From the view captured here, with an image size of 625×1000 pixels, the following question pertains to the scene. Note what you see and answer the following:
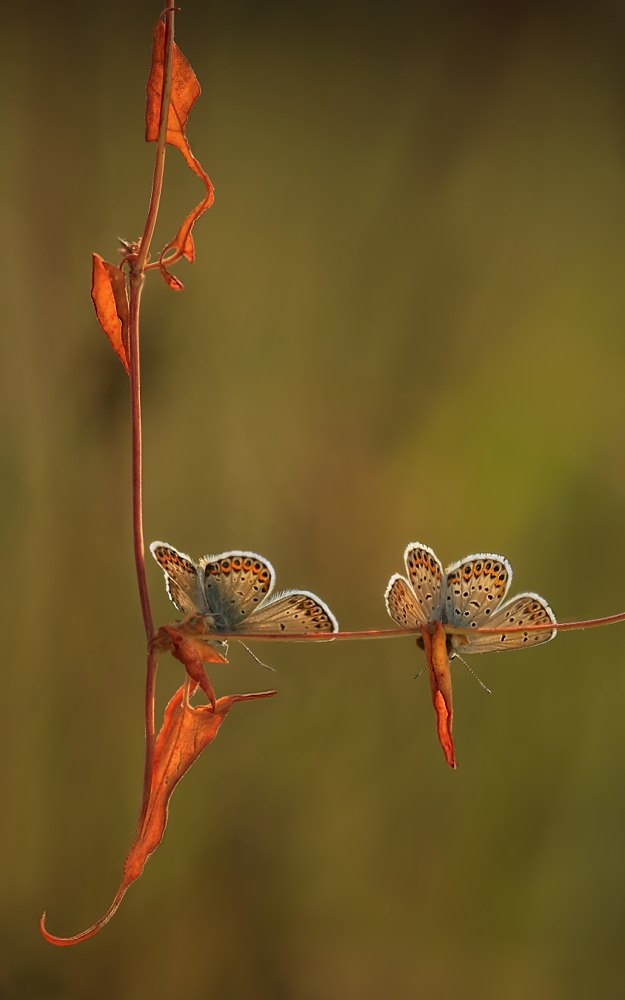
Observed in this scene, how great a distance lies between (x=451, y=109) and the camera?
1065mm

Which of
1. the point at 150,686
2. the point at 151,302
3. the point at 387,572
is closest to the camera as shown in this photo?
the point at 150,686

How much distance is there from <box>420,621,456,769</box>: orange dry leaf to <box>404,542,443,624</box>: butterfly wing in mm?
44

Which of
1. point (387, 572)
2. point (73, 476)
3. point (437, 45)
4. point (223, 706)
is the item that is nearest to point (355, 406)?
point (387, 572)

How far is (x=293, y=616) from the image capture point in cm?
34

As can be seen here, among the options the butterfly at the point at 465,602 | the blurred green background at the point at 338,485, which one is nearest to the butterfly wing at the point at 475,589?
the butterfly at the point at 465,602

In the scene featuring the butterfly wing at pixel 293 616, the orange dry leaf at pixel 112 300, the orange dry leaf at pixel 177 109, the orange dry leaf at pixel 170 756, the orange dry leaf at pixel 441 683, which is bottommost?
the orange dry leaf at pixel 170 756

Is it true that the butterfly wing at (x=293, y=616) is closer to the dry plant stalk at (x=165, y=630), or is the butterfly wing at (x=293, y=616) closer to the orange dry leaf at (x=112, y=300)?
the dry plant stalk at (x=165, y=630)

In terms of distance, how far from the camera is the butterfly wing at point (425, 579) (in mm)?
374

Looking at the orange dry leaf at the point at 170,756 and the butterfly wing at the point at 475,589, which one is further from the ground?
the butterfly wing at the point at 475,589

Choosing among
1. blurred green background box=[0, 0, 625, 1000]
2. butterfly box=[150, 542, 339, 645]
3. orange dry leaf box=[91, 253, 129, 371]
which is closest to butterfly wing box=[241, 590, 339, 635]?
butterfly box=[150, 542, 339, 645]

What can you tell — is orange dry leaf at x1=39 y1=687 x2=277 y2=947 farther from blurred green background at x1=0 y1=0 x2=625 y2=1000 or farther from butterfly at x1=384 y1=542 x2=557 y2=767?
blurred green background at x1=0 y1=0 x2=625 y2=1000

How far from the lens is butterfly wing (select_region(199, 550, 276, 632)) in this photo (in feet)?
1.17

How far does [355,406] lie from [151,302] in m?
0.33

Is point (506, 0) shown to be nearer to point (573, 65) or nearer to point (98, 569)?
point (573, 65)
